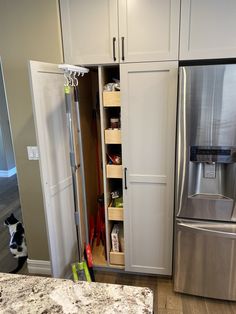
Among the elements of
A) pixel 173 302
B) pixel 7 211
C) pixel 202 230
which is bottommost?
pixel 173 302

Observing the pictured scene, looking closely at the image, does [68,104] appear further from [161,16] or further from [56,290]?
[56,290]

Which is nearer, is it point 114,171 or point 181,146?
point 181,146

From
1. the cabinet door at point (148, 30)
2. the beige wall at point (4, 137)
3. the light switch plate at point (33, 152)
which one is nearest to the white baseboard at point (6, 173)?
the beige wall at point (4, 137)

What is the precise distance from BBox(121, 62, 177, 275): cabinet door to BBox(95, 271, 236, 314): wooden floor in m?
0.11

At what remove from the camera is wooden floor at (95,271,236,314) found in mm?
1912

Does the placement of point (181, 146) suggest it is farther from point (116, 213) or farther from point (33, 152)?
point (33, 152)

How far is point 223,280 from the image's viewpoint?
74.3 inches

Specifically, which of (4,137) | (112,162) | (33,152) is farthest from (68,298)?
(4,137)

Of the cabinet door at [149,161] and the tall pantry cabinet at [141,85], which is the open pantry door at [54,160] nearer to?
the tall pantry cabinet at [141,85]

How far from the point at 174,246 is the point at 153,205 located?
0.37 m

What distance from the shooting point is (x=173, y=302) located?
1993mm

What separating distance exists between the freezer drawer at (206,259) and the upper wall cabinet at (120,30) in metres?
1.29

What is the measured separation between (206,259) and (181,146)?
904 millimetres

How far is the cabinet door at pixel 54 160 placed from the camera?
5.31 ft
